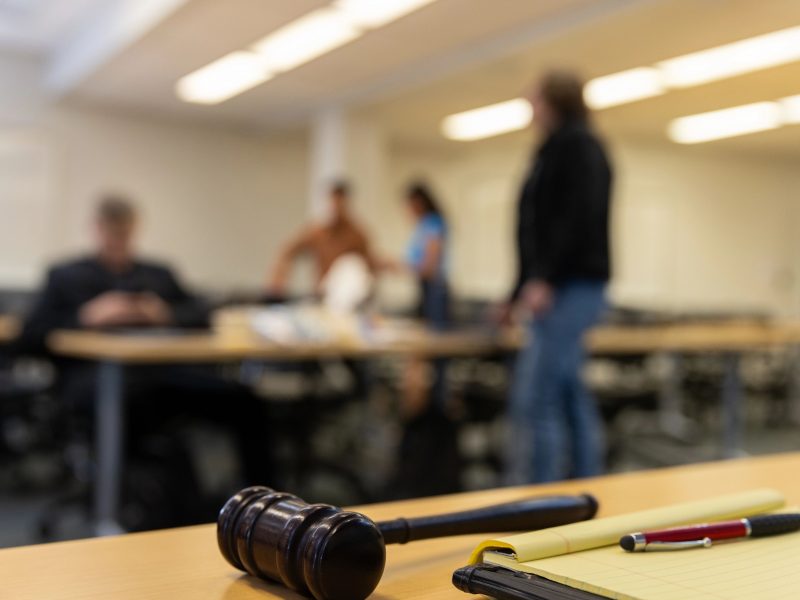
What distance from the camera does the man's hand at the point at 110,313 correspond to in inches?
123

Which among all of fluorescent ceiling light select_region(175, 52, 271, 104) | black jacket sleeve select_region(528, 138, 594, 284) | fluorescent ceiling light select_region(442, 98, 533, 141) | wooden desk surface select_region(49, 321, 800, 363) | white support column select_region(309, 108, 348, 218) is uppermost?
fluorescent ceiling light select_region(175, 52, 271, 104)

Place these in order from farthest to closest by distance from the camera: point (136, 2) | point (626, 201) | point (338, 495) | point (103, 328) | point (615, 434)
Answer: point (626, 201) < point (136, 2) < point (615, 434) < point (338, 495) < point (103, 328)

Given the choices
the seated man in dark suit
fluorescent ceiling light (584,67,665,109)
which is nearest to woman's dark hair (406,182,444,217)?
fluorescent ceiling light (584,67,665,109)

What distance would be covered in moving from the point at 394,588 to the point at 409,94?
759 cm

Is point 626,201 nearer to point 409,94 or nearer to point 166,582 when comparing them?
point 409,94

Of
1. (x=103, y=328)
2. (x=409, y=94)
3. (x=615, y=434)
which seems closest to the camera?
(x=103, y=328)

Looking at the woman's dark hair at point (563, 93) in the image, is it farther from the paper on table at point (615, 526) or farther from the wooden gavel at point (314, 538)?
the wooden gavel at point (314, 538)

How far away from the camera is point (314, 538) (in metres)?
0.51

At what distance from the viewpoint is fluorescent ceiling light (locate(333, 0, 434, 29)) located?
18.1ft

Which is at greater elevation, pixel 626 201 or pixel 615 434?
pixel 626 201

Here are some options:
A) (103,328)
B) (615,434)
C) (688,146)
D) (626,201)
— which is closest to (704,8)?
(615,434)

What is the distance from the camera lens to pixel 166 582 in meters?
0.55

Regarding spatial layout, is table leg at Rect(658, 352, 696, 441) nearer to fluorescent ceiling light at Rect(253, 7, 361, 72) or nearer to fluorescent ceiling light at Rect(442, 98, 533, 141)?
fluorescent ceiling light at Rect(442, 98, 533, 141)

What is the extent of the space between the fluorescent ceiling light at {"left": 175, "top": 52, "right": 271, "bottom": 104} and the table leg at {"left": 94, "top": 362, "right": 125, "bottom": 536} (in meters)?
4.52
